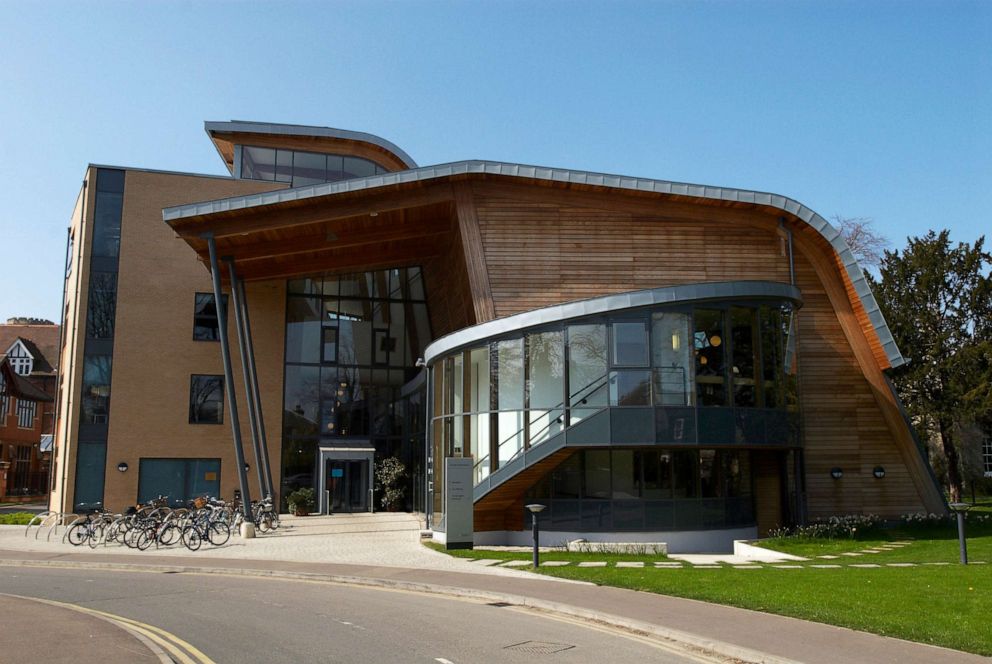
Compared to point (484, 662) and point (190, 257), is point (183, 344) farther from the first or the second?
point (484, 662)

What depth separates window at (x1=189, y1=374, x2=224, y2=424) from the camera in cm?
3581

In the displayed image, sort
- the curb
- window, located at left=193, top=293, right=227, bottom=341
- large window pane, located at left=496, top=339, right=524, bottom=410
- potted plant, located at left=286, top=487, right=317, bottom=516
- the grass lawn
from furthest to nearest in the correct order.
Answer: window, located at left=193, top=293, right=227, bottom=341 < potted plant, located at left=286, top=487, right=317, bottom=516 < large window pane, located at left=496, top=339, right=524, bottom=410 < the grass lawn < the curb

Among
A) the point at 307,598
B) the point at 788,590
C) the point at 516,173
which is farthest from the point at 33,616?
the point at 516,173

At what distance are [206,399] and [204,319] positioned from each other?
337 centimetres

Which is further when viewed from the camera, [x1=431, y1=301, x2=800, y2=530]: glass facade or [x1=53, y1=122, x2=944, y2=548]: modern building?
[x1=53, y1=122, x2=944, y2=548]: modern building

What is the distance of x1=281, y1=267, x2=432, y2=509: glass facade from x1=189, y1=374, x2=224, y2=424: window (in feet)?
8.82

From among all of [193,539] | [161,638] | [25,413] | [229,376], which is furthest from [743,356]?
[25,413]

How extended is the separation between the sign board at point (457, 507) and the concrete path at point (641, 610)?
11.8 ft

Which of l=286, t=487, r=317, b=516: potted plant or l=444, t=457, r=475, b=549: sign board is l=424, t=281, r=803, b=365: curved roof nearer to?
l=444, t=457, r=475, b=549: sign board

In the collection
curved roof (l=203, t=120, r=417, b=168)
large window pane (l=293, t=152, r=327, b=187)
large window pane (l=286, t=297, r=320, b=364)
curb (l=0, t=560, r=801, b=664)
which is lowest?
curb (l=0, t=560, r=801, b=664)

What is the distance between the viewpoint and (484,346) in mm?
23625

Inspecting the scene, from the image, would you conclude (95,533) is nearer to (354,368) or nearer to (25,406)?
(354,368)

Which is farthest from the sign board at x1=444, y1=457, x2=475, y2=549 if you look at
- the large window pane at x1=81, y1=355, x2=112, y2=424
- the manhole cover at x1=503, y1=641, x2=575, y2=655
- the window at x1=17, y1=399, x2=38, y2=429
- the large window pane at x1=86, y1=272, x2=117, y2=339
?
the window at x1=17, y1=399, x2=38, y2=429

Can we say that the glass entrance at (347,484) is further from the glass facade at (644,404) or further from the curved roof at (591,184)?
the glass facade at (644,404)
